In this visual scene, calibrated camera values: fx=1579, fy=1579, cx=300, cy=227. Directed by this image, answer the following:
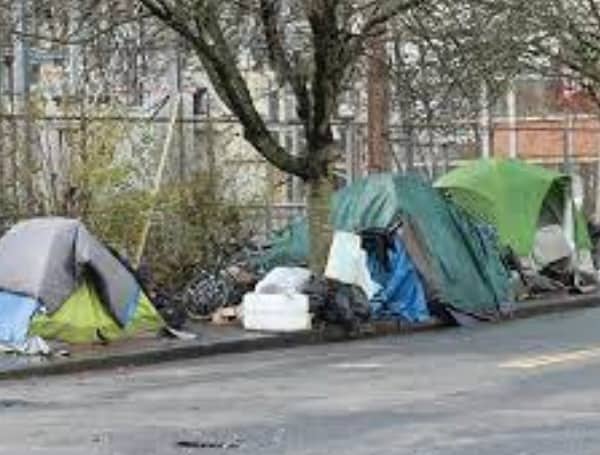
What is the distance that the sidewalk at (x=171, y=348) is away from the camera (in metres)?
15.3

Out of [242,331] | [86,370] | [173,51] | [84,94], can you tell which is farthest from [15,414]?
[173,51]

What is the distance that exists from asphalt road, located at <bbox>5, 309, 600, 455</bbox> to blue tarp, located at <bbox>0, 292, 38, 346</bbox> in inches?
46.9

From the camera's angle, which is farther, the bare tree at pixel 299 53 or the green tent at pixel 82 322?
the bare tree at pixel 299 53

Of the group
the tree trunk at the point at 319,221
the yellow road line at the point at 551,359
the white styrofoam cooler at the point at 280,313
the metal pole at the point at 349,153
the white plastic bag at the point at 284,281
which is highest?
the metal pole at the point at 349,153

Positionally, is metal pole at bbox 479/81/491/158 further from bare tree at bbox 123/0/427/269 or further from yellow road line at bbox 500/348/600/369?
yellow road line at bbox 500/348/600/369

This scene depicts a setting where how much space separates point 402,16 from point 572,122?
54.7ft

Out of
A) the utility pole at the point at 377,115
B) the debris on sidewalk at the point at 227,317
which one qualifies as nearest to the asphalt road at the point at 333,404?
the debris on sidewalk at the point at 227,317

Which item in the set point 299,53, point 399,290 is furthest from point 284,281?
point 299,53

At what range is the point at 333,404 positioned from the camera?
12.5 m

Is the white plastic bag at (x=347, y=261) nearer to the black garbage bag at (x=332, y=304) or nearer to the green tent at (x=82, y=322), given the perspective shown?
the black garbage bag at (x=332, y=304)

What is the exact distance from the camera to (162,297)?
18.8m

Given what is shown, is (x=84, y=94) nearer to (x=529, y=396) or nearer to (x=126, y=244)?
(x=126, y=244)

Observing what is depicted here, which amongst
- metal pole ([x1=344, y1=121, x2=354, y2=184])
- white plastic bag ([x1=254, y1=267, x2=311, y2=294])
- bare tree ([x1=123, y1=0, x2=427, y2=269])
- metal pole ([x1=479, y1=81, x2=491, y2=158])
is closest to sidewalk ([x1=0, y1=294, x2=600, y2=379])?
white plastic bag ([x1=254, y1=267, x2=311, y2=294])

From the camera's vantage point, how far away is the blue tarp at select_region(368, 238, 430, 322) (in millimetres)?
19797
